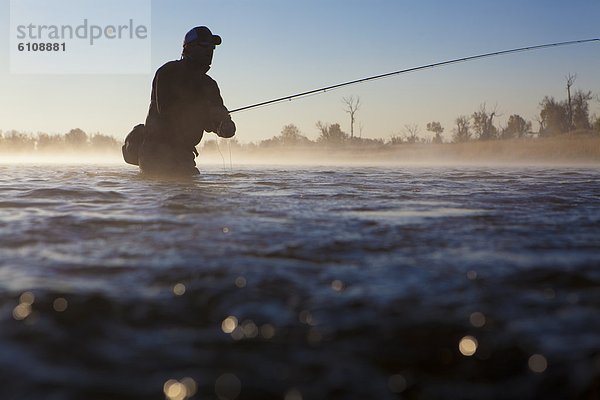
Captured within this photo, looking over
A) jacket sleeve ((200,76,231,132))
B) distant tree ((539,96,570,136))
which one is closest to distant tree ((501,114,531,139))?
distant tree ((539,96,570,136))

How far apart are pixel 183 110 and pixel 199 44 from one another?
37.8 inches

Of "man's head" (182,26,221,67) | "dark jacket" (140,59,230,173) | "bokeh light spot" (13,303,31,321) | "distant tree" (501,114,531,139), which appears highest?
"distant tree" (501,114,531,139)

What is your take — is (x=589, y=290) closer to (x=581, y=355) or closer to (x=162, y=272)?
(x=581, y=355)

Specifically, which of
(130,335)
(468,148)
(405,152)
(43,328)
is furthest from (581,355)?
(405,152)

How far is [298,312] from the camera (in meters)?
1.39

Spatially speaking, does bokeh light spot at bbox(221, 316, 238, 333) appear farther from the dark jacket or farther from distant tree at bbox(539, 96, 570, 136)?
distant tree at bbox(539, 96, 570, 136)

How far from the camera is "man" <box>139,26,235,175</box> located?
7469mm

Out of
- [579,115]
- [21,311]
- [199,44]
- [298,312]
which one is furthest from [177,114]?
[579,115]

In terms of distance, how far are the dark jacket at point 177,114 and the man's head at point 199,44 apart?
0.12m

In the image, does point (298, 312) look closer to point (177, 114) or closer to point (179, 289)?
point (179, 289)

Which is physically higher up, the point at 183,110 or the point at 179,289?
the point at 183,110

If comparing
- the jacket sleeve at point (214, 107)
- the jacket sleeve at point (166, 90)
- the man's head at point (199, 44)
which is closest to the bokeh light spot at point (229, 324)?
the jacket sleeve at point (214, 107)

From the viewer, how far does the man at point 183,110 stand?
747 centimetres

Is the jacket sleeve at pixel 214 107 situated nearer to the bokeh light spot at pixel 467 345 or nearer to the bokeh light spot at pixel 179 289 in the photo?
the bokeh light spot at pixel 179 289
